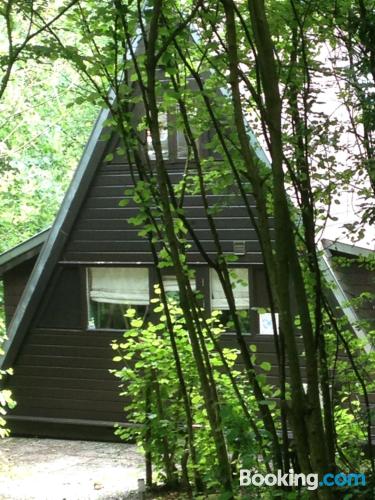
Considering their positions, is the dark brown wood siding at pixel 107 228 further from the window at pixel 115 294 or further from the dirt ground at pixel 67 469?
the dirt ground at pixel 67 469

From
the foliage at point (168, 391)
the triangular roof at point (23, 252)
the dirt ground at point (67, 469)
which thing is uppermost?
the triangular roof at point (23, 252)

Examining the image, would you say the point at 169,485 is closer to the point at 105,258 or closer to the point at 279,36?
the point at 279,36

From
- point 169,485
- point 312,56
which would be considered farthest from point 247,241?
point 312,56

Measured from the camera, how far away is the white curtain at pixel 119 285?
35.8 feet

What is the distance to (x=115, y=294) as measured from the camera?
36.3 feet

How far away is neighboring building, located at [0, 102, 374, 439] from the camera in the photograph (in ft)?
35.8

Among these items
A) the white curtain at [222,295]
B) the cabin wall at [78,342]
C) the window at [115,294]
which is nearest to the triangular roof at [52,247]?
the cabin wall at [78,342]

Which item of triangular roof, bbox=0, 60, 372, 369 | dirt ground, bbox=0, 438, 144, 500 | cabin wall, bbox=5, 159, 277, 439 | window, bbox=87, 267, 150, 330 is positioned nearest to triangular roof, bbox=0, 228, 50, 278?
triangular roof, bbox=0, 60, 372, 369

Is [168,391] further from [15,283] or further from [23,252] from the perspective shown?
[15,283]

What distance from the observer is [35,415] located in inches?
452

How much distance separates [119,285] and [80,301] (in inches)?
26.9

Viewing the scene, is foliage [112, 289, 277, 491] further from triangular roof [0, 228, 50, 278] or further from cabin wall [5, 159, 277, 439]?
triangular roof [0, 228, 50, 278]

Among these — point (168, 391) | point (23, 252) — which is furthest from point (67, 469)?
point (168, 391)

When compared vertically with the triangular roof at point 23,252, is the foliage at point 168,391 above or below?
below
